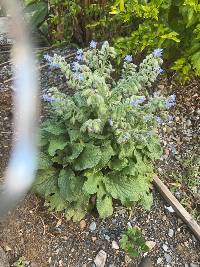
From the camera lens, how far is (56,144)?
2.91m

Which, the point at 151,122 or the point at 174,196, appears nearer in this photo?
the point at 151,122

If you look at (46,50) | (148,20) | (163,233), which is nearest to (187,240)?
(163,233)

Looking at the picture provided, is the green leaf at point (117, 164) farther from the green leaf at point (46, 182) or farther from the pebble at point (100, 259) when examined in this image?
the pebble at point (100, 259)

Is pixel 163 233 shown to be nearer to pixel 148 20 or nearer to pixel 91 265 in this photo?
pixel 91 265

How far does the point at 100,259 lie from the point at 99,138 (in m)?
0.80

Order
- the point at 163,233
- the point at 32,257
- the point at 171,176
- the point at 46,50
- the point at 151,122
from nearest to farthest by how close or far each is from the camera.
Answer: the point at 151,122 < the point at 32,257 < the point at 163,233 < the point at 171,176 < the point at 46,50

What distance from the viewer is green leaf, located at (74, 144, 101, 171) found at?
2805 mm

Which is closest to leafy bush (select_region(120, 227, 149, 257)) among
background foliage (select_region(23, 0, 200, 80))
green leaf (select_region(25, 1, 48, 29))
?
background foliage (select_region(23, 0, 200, 80))

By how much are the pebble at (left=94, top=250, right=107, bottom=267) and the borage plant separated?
0.25 m

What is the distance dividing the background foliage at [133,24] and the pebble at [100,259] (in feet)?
4.47

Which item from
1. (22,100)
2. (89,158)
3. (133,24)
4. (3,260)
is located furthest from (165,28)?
(3,260)

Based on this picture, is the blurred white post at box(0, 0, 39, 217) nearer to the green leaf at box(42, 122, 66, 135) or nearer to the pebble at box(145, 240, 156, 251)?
the green leaf at box(42, 122, 66, 135)

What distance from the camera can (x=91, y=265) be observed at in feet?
10.2

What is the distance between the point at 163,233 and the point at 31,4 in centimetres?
243
